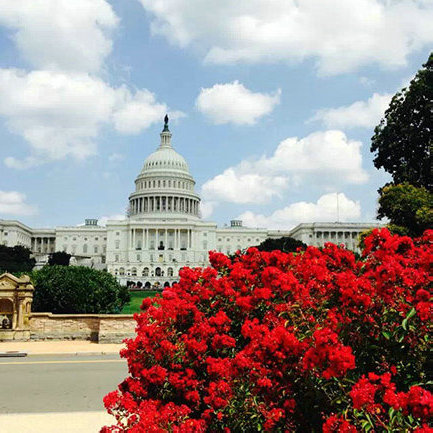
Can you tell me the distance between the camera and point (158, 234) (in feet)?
456

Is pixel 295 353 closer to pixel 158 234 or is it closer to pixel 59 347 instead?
pixel 59 347

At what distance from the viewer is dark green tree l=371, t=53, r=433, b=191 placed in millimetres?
31984

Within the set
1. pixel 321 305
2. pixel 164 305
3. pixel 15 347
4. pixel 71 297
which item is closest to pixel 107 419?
pixel 164 305

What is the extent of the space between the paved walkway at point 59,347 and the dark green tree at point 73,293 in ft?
18.7

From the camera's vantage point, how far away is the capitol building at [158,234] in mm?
136250

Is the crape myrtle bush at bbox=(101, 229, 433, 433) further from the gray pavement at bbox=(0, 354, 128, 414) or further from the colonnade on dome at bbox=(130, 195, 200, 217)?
the colonnade on dome at bbox=(130, 195, 200, 217)

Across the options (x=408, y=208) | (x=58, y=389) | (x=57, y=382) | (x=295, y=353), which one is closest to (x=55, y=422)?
(x=58, y=389)

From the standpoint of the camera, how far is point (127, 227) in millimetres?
139750

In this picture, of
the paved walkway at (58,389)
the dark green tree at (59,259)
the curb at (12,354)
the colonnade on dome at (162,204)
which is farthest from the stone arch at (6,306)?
the colonnade on dome at (162,204)

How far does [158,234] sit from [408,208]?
113 metres

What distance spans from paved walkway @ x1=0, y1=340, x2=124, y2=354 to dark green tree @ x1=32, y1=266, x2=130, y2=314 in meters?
5.71

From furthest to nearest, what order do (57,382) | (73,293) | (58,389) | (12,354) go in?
1. (73,293)
2. (12,354)
3. (57,382)
4. (58,389)

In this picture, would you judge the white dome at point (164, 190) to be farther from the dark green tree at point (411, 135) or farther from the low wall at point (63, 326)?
the low wall at point (63, 326)

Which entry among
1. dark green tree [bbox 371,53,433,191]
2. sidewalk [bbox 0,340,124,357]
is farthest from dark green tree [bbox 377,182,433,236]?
sidewalk [bbox 0,340,124,357]
